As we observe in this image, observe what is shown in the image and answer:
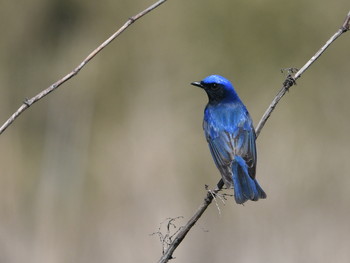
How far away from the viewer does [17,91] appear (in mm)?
9312

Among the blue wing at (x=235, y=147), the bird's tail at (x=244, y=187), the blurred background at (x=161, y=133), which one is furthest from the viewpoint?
the blurred background at (x=161, y=133)

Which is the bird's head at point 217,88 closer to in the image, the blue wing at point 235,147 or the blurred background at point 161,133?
the blue wing at point 235,147

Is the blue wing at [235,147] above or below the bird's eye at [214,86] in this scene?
below

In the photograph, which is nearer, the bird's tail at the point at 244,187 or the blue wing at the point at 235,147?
the bird's tail at the point at 244,187

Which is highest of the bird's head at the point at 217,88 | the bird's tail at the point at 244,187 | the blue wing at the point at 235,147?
the bird's head at the point at 217,88

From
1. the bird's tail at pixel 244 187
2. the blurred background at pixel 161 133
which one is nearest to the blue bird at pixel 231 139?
A: the bird's tail at pixel 244 187

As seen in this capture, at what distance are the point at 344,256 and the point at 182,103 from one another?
Result: 2558mm

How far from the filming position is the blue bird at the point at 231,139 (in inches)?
191

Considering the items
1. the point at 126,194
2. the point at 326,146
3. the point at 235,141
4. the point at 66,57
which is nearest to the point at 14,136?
the point at 66,57

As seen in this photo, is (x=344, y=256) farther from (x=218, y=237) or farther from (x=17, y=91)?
(x=17, y=91)

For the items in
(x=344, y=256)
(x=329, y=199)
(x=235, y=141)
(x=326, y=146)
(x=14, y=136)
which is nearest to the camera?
(x=235, y=141)

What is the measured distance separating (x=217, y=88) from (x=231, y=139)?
606 millimetres

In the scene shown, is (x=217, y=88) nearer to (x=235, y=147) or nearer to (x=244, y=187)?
(x=235, y=147)

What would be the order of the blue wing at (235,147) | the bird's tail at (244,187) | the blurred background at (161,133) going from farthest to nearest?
the blurred background at (161,133)
the blue wing at (235,147)
the bird's tail at (244,187)
